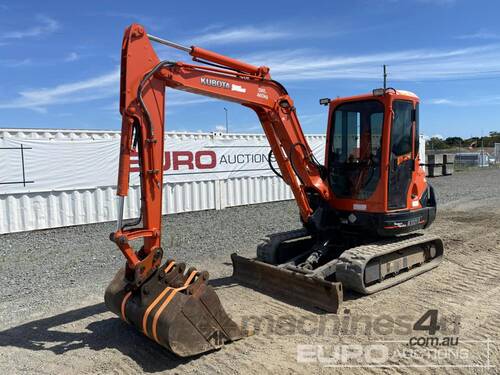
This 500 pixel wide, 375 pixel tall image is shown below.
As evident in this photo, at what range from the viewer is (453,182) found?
857 inches

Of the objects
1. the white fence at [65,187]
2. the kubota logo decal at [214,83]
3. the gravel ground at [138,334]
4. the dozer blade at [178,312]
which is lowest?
the gravel ground at [138,334]

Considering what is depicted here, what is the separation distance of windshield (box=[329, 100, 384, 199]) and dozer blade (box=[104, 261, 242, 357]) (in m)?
3.02

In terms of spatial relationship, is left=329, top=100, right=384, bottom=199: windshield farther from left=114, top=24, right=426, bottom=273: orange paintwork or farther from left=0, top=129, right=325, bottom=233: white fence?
left=0, top=129, right=325, bottom=233: white fence

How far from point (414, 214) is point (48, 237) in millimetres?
8168

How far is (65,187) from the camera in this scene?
36.4 feet

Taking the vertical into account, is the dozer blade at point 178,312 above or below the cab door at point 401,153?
below

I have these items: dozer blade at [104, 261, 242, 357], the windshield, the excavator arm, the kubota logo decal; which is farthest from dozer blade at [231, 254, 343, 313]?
the kubota logo decal

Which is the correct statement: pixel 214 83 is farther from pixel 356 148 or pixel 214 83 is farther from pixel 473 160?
pixel 473 160

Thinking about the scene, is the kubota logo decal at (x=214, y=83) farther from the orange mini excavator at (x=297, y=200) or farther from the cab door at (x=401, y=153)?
the cab door at (x=401, y=153)

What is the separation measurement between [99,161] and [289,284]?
7.65 m

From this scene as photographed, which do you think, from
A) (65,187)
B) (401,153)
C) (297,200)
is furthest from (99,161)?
(401,153)

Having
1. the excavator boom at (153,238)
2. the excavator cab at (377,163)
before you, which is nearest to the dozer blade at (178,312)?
the excavator boom at (153,238)

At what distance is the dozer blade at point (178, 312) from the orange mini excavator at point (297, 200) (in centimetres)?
1

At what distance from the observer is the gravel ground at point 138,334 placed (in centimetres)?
421
